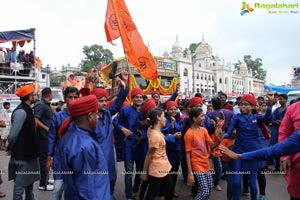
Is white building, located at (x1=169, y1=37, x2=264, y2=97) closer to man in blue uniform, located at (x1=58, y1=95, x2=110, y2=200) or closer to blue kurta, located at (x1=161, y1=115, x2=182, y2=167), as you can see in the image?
blue kurta, located at (x1=161, y1=115, x2=182, y2=167)

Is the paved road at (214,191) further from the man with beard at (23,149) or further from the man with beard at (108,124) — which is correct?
the man with beard at (108,124)

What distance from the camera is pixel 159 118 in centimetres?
358

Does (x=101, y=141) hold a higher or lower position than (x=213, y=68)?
lower

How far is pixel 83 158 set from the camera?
5.85ft

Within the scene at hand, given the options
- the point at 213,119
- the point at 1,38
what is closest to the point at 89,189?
the point at 213,119

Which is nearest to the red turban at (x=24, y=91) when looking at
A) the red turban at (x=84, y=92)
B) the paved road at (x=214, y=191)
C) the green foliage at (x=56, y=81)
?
the red turban at (x=84, y=92)

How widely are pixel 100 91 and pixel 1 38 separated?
1219cm

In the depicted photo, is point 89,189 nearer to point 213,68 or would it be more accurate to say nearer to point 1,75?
point 1,75

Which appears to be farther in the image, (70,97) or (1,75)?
(1,75)

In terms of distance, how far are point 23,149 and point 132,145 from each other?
1624 mm

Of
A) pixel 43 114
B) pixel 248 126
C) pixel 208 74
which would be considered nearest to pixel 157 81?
pixel 43 114

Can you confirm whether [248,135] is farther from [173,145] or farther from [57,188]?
[57,188]

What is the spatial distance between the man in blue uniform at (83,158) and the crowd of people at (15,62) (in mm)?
14981

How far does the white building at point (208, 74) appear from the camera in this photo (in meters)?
64.0
